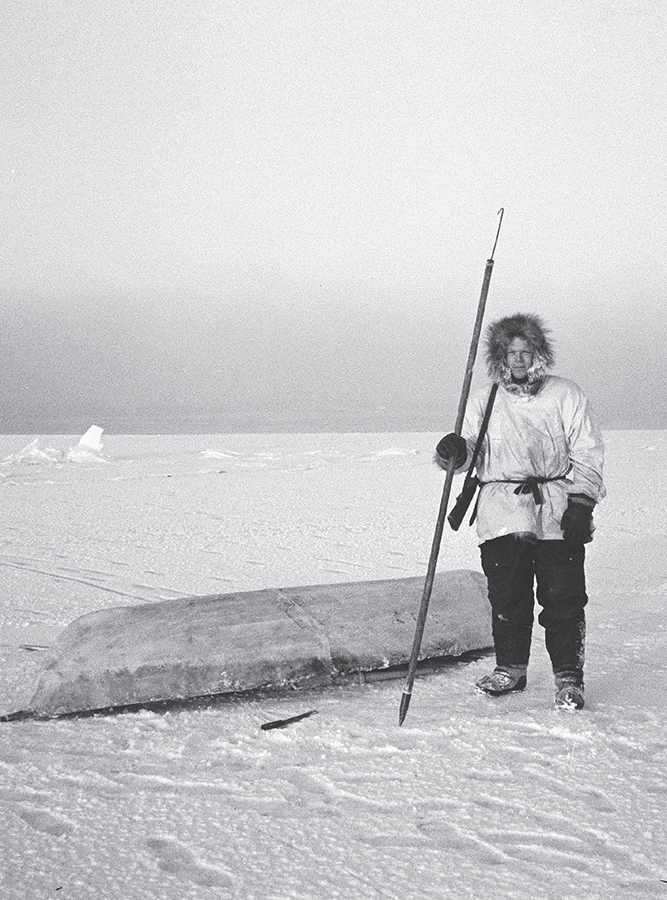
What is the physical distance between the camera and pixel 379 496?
13.7m

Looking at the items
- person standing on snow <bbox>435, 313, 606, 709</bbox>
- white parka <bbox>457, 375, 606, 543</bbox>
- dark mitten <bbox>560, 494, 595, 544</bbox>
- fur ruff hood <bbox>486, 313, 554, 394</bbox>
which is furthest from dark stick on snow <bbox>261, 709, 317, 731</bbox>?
fur ruff hood <bbox>486, 313, 554, 394</bbox>

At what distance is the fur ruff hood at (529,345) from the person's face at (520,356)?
0.01 metres

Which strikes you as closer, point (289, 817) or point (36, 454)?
point (289, 817)

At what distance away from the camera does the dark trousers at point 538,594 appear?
12.8ft

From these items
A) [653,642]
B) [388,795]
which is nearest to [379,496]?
[653,642]

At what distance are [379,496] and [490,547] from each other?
9.72 metres

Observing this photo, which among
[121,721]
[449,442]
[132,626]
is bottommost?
[121,721]

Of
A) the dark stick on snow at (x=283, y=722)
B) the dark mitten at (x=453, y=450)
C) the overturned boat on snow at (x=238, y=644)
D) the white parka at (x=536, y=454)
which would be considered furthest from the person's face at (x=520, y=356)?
the dark stick on snow at (x=283, y=722)

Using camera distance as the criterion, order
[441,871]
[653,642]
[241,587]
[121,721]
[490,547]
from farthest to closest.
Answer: [241,587] → [653,642] → [490,547] → [121,721] → [441,871]

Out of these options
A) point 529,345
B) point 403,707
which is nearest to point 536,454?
point 529,345

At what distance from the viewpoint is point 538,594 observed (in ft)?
13.2

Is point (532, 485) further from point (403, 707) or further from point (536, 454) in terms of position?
point (403, 707)

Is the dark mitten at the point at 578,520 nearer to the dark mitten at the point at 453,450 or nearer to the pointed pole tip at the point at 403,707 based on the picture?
the dark mitten at the point at 453,450

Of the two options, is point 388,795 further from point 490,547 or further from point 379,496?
point 379,496
